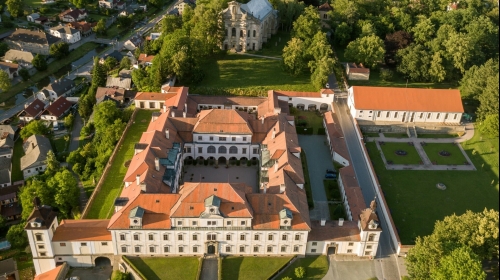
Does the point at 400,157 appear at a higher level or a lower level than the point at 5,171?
higher

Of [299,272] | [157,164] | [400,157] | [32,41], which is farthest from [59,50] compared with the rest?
[299,272]

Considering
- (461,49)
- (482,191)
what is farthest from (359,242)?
(461,49)

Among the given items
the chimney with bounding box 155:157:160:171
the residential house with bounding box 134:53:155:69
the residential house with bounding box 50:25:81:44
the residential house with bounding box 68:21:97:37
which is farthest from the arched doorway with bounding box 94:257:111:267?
the residential house with bounding box 68:21:97:37

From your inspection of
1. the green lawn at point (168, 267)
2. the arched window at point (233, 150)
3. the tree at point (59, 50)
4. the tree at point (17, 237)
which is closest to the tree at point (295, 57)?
the arched window at point (233, 150)

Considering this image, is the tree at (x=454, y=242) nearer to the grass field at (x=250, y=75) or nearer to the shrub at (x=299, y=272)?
the shrub at (x=299, y=272)

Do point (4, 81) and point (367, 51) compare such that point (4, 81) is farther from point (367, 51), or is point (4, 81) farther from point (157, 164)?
point (367, 51)
